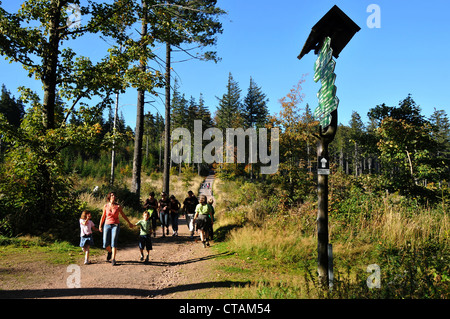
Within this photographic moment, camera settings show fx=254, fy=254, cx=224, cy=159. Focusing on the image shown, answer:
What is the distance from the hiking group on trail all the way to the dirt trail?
0.44 metres

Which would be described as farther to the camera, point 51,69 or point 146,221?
point 51,69

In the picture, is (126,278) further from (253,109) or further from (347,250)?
(253,109)

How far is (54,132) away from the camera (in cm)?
761

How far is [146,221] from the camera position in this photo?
7.48 metres

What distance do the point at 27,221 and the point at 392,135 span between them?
1554cm

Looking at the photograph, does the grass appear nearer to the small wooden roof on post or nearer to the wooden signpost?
the wooden signpost

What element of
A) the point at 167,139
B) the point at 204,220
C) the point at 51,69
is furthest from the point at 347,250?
the point at 167,139

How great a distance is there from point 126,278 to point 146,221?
1.89 meters

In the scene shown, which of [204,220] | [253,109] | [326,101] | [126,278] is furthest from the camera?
[253,109]

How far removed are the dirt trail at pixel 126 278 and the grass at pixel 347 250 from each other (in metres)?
0.77

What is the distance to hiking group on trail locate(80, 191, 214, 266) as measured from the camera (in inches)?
277

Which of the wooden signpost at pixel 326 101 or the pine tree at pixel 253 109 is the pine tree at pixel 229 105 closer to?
the pine tree at pixel 253 109

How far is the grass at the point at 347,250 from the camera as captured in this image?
163 inches
